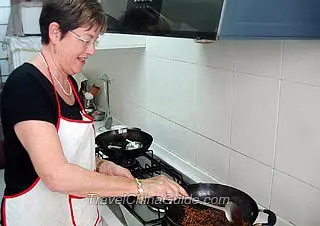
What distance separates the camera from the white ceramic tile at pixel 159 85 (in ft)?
5.32

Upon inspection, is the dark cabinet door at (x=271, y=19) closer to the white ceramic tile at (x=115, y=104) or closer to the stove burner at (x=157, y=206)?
the stove burner at (x=157, y=206)

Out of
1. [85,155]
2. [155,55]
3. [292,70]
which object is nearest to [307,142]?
[292,70]

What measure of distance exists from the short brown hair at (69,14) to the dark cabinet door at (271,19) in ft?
1.29

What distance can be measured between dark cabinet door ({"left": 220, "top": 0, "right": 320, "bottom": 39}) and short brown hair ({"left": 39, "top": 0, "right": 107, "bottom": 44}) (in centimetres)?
39

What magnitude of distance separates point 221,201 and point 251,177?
16 cm

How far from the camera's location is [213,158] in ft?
4.50

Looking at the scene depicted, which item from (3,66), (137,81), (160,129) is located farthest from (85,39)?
(3,66)

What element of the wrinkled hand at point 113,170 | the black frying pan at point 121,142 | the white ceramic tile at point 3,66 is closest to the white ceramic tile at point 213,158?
the black frying pan at point 121,142

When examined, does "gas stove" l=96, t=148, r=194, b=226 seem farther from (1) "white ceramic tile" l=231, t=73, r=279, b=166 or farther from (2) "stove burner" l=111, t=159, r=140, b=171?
(1) "white ceramic tile" l=231, t=73, r=279, b=166

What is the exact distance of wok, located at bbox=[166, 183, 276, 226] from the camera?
96 cm

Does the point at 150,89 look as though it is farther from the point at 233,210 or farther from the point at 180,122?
the point at 233,210

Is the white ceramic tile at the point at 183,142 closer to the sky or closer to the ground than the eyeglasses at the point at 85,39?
closer to the ground

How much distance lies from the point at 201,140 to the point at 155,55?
0.49 metres

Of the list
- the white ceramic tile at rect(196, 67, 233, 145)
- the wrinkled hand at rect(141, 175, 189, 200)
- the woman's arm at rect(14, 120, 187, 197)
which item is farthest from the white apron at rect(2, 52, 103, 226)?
the white ceramic tile at rect(196, 67, 233, 145)
